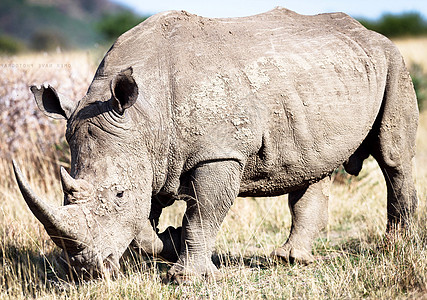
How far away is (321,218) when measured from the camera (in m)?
5.56

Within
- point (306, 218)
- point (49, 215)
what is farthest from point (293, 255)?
point (49, 215)

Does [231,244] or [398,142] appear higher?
[398,142]

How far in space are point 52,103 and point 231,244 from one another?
241 cm

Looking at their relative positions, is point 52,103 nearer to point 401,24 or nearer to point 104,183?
point 104,183

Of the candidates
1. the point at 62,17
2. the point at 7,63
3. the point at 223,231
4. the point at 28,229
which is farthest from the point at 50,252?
the point at 62,17

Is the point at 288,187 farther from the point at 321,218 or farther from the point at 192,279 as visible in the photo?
the point at 192,279

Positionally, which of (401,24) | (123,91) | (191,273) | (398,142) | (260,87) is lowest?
(191,273)

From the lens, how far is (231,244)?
592cm

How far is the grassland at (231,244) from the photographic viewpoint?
13.8ft

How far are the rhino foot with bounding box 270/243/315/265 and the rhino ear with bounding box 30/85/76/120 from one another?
208 cm

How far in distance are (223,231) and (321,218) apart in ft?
3.42

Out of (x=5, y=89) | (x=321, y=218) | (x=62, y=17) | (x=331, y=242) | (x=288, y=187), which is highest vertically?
(x=62, y=17)

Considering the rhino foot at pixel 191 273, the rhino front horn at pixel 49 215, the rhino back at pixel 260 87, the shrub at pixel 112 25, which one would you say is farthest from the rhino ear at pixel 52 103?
the shrub at pixel 112 25

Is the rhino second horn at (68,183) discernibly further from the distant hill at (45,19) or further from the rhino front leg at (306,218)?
the distant hill at (45,19)
